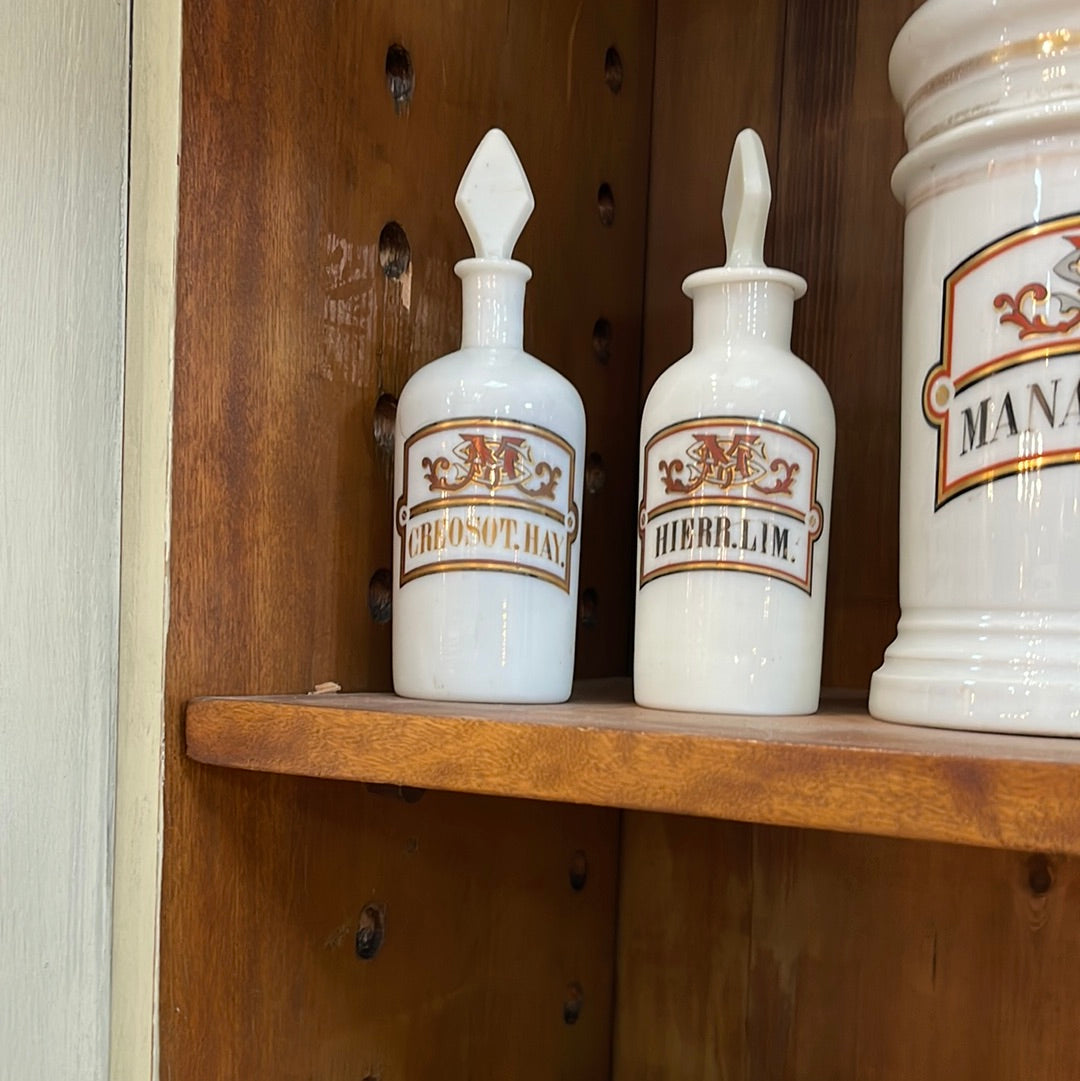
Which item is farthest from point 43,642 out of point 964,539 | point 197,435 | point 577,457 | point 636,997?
point 636,997

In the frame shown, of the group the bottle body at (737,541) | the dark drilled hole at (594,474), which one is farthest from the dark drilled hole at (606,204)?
the bottle body at (737,541)

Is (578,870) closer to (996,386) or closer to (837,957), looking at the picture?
(837,957)

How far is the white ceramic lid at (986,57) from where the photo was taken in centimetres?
39

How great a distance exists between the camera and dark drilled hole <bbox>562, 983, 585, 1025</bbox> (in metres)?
0.67

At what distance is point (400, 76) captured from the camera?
54cm

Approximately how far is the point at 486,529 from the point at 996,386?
7.4 inches

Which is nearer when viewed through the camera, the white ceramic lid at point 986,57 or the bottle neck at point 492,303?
the white ceramic lid at point 986,57

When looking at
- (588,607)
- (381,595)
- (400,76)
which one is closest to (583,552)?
(588,607)

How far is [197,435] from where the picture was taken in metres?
0.45

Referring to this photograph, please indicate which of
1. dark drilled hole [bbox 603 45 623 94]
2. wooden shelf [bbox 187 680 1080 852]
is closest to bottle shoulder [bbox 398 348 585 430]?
wooden shelf [bbox 187 680 1080 852]

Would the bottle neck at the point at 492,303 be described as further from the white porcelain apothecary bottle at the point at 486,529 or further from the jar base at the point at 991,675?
the jar base at the point at 991,675

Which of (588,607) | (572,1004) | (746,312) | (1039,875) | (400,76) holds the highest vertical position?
(400,76)

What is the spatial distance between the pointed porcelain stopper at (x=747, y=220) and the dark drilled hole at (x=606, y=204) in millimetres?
185

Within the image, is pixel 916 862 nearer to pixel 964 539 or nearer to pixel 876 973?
pixel 876 973
